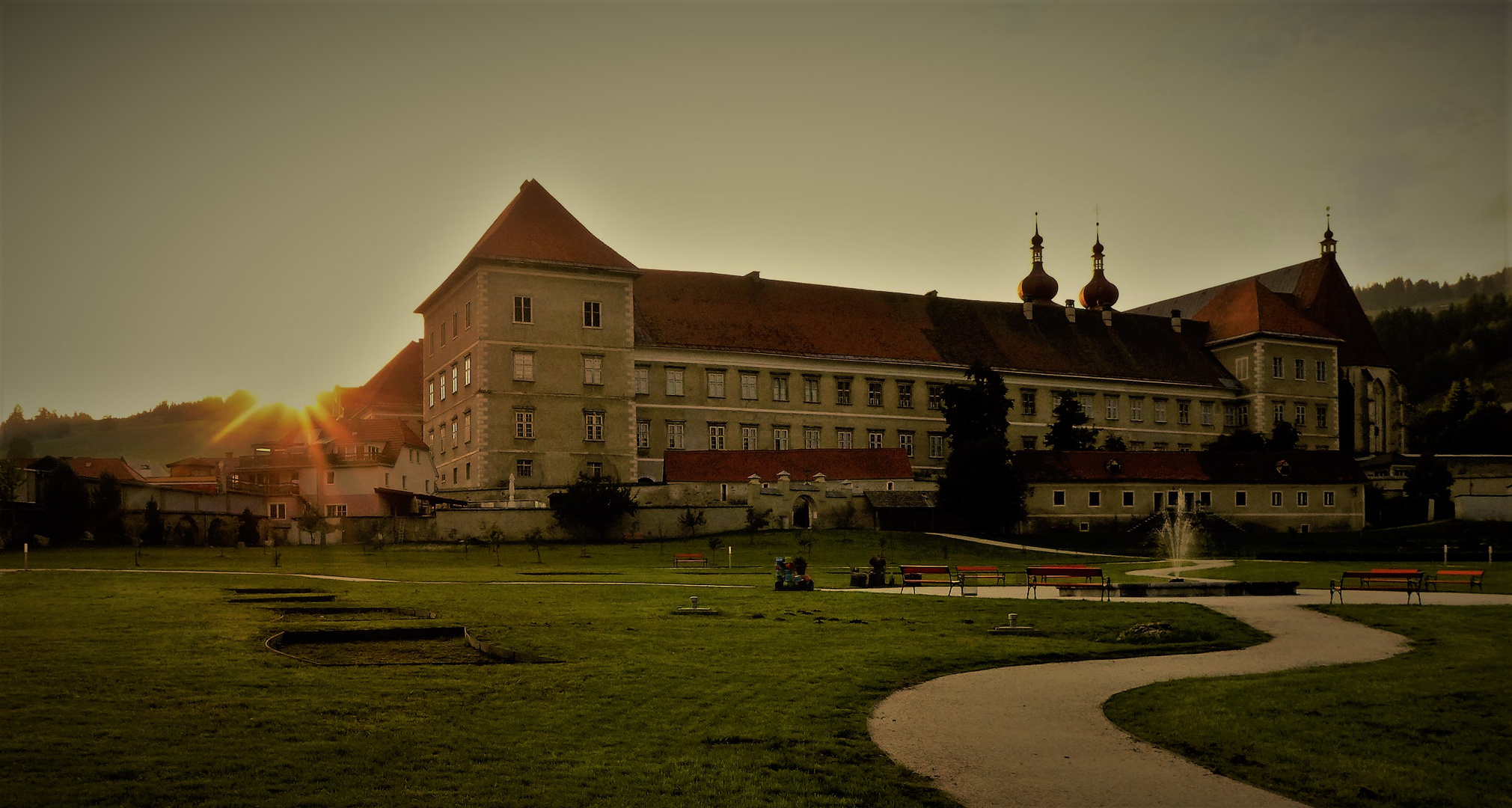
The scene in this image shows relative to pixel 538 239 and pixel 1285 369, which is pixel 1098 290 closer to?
pixel 1285 369

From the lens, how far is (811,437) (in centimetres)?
7906

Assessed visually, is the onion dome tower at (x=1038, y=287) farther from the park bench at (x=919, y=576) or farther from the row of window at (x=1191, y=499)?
the park bench at (x=919, y=576)

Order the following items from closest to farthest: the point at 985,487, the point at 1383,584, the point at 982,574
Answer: the point at 1383,584, the point at 982,574, the point at 985,487

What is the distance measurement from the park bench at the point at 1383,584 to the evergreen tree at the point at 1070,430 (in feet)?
149

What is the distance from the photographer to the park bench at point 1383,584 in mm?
27869

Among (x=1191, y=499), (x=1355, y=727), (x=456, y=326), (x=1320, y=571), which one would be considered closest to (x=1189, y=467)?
(x=1191, y=499)

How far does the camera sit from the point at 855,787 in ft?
35.5

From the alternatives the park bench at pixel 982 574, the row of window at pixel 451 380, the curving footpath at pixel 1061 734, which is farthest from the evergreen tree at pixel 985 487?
the curving footpath at pixel 1061 734

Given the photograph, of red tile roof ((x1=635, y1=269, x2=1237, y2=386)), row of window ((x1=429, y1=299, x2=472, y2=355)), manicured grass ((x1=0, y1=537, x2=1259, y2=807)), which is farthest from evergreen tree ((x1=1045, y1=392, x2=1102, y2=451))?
manicured grass ((x1=0, y1=537, x2=1259, y2=807))

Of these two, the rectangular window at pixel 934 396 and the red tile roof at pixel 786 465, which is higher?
the rectangular window at pixel 934 396

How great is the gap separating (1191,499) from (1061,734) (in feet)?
200

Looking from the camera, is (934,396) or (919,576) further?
(934,396)

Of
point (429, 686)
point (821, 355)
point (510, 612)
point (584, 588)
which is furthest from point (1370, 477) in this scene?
point (429, 686)

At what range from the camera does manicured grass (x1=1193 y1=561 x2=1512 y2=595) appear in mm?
33062
